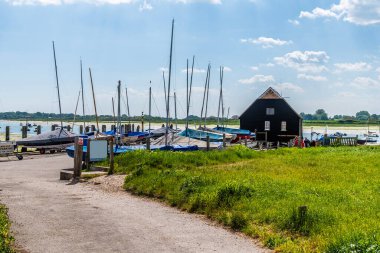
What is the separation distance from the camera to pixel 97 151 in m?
27.0

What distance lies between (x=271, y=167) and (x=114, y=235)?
1485 cm

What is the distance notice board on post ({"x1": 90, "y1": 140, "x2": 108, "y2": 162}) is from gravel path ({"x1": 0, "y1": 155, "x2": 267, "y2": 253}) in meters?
7.10

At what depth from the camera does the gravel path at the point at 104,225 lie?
436 inches

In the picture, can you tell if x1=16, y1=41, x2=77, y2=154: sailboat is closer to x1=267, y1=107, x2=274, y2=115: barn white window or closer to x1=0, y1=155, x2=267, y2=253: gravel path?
x1=0, y1=155, x2=267, y2=253: gravel path

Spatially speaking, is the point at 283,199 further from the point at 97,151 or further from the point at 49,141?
the point at 49,141

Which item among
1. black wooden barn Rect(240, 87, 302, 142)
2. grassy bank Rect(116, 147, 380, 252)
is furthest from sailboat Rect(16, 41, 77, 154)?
black wooden barn Rect(240, 87, 302, 142)

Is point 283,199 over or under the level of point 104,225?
over

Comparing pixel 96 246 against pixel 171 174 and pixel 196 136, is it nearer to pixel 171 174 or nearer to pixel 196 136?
pixel 171 174

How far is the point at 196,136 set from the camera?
55.1 meters

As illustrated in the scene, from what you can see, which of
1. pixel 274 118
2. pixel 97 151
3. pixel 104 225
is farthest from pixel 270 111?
pixel 104 225

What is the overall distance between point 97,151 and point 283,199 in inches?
572

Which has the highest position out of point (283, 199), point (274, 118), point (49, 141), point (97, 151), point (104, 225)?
point (274, 118)

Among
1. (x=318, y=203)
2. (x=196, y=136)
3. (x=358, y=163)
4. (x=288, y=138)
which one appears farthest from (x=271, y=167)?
(x=288, y=138)

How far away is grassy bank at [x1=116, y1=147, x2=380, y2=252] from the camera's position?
10969 millimetres
